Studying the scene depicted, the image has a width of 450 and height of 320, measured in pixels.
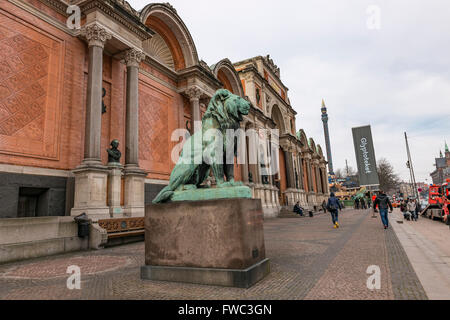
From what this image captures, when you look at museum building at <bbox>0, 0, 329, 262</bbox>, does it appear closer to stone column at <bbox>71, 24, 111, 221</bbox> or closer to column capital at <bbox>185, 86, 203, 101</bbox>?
stone column at <bbox>71, 24, 111, 221</bbox>

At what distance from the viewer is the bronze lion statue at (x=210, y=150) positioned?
14.3ft

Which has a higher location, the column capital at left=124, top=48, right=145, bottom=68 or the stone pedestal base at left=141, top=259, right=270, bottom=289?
the column capital at left=124, top=48, right=145, bottom=68

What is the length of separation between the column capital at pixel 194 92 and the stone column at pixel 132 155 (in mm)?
4299

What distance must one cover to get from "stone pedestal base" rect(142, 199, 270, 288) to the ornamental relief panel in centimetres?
728

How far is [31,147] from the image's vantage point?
9008mm

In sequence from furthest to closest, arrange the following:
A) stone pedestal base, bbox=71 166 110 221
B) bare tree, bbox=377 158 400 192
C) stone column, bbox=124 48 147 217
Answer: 1. bare tree, bbox=377 158 400 192
2. stone column, bbox=124 48 147 217
3. stone pedestal base, bbox=71 166 110 221

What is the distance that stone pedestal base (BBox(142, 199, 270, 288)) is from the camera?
3576 mm

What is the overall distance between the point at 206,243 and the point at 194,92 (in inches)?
557

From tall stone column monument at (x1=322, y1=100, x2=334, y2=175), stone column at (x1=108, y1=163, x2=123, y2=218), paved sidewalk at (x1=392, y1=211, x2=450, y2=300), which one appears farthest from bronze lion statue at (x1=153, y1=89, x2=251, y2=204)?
tall stone column monument at (x1=322, y1=100, x2=334, y2=175)

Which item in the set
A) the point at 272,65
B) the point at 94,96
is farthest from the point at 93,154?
the point at 272,65

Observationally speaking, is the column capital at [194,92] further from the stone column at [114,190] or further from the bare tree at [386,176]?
the bare tree at [386,176]

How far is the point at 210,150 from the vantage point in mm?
4379

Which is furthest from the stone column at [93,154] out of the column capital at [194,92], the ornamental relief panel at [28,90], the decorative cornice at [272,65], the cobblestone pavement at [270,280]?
the decorative cornice at [272,65]

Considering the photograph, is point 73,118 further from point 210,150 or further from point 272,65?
point 272,65
